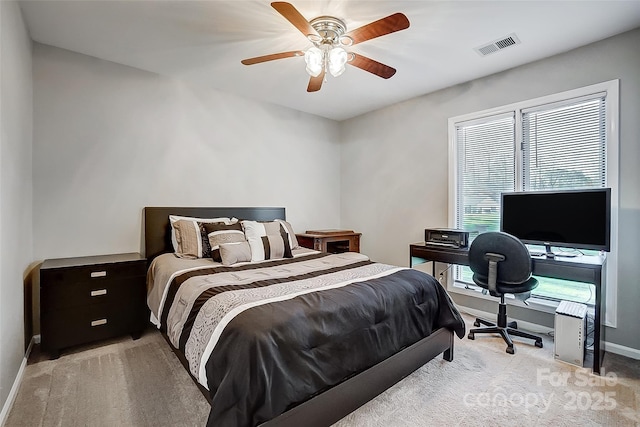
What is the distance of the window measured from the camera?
2.66 m

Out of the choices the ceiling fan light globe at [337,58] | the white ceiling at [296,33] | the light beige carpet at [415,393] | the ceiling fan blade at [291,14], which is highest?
the white ceiling at [296,33]

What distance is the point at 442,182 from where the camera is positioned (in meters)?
3.74

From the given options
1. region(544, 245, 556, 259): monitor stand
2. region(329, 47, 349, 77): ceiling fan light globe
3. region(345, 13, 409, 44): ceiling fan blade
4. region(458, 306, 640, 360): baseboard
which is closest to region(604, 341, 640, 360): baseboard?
region(458, 306, 640, 360): baseboard

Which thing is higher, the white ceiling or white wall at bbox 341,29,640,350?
the white ceiling

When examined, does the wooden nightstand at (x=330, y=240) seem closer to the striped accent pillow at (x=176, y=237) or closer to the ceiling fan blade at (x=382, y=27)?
the striped accent pillow at (x=176, y=237)

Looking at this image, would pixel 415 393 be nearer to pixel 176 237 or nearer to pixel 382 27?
pixel 382 27

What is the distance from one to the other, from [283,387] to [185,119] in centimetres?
317

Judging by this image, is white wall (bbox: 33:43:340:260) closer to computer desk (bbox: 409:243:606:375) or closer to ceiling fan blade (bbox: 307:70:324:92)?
ceiling fan blade (bbox: 307:70:324:92)

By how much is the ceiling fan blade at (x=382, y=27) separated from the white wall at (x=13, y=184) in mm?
2142

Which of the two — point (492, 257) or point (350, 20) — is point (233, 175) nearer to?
point (350, 20)

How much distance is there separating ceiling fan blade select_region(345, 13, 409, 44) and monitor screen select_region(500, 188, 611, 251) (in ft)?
6.75

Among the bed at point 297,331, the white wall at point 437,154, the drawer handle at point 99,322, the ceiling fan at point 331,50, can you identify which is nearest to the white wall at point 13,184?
the drawer handle at point 99,322

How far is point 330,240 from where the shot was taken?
4270 mm

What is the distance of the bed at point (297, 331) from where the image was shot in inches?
53.1
